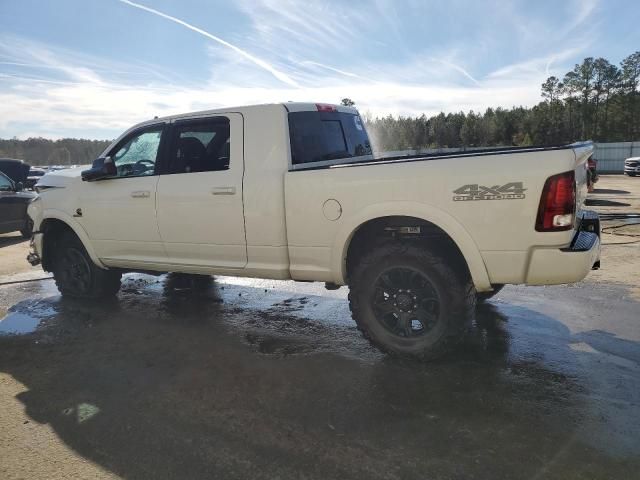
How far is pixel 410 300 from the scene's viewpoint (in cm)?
378

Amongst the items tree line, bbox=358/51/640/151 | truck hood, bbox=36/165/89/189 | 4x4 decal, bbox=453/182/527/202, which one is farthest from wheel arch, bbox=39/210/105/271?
tree line, bbox=358/51/640/151

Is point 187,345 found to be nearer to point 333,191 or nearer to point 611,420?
point 333,191

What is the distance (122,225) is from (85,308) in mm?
1266

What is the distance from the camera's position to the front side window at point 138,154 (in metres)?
5.04

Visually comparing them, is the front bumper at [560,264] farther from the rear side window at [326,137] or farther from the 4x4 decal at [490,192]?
the rear side window at [326,137]

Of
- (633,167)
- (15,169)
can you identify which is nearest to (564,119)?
(633,167)

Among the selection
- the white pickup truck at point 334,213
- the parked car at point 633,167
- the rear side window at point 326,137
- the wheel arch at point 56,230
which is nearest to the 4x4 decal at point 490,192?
the white pickup truck at point 334,213

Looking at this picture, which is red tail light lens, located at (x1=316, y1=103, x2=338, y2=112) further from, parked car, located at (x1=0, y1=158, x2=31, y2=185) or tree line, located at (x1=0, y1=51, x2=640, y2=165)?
tree line, located at (x1=0, y1=51, x2=640, y2=165)

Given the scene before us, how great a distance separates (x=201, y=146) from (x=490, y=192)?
2808 mm

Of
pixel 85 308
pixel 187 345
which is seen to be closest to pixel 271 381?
pixel 187 345

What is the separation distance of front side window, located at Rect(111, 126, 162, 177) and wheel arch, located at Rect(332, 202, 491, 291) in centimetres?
231

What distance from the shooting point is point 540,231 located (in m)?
3.19

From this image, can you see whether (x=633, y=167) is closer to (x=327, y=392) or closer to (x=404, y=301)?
(x=404, y=301)

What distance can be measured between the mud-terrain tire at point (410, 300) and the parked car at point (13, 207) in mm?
9737
